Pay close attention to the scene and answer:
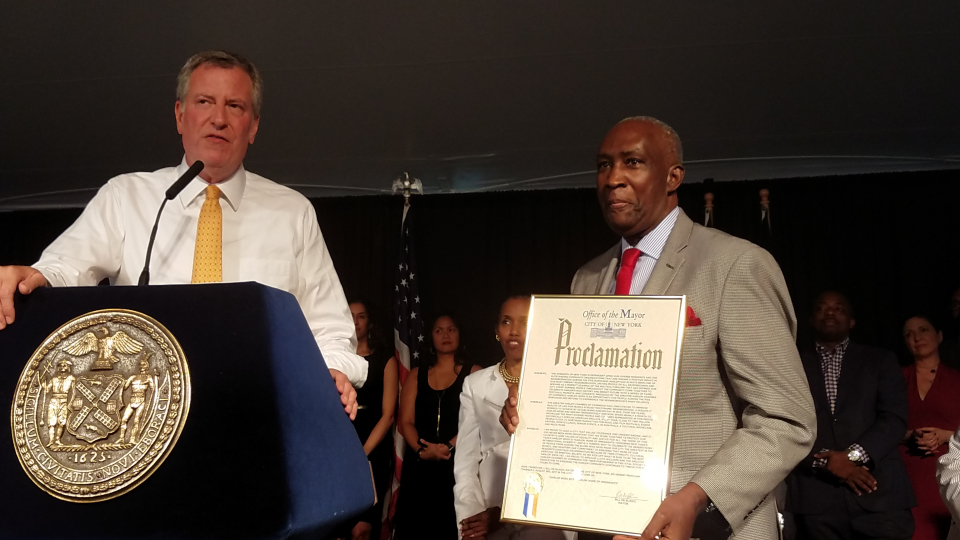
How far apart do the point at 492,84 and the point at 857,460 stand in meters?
2.80

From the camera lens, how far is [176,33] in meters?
4.12

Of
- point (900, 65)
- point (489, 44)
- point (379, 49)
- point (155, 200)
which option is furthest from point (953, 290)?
point (155, 200)

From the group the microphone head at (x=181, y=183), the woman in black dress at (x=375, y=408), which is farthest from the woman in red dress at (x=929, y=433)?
the microphone head at (x=181, y=183)

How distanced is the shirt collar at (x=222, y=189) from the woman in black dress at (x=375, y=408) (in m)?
3.56

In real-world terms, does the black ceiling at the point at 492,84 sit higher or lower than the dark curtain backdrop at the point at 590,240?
higher

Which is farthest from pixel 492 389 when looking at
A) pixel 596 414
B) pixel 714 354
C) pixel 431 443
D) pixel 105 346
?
pixel 105 346

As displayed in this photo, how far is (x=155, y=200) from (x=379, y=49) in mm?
2985

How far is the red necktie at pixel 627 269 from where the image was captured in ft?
5.98

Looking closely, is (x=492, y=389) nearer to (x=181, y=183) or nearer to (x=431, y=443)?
(x=431, y=443)

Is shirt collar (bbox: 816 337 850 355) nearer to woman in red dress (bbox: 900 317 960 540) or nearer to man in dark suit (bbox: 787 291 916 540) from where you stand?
man in dark suit (bbox: 787 291 916 540)

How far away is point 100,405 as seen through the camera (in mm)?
927

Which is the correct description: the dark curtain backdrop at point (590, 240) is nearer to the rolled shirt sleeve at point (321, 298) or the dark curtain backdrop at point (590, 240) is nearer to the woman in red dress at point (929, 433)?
the woman in red dress at point (929, 433)

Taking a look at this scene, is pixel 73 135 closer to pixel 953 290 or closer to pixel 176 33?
pixel 176 33
